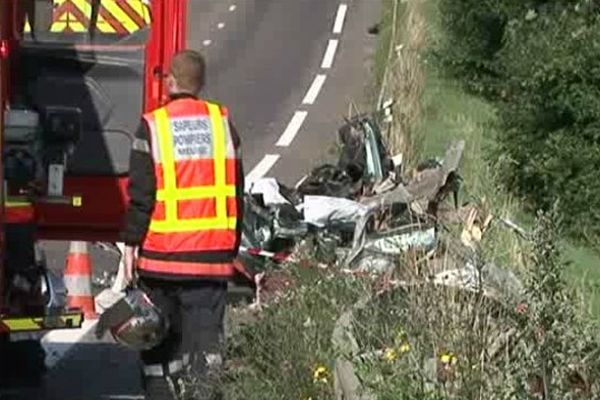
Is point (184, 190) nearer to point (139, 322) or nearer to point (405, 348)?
point (139, 322)

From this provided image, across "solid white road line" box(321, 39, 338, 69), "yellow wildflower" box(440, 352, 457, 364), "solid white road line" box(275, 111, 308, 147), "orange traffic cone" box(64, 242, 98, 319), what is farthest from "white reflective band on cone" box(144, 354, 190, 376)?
"solid white road line" box(321, 39, 338, 69)

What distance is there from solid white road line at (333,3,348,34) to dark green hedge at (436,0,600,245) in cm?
1385

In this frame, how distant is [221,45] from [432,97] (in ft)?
33.6

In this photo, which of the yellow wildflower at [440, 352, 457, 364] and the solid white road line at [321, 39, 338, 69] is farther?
the solid white road line at [321, 39, 338, 69]

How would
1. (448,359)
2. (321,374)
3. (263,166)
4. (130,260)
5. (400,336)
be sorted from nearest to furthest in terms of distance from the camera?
(448,359)
(400,336)
(321,374)
(130,260)
(263,166)

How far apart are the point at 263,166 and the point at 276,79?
7446 mm

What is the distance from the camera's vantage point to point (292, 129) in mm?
25219

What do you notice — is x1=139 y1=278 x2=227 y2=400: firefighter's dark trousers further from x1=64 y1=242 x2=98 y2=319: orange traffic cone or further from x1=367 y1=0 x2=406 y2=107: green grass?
x1=367 y1=0 x2=406 y2=107: green grass

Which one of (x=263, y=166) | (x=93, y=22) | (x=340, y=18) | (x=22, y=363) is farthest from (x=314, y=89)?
(x=22, y=363)

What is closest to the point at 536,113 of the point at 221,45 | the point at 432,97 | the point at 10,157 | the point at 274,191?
the point at 274,191

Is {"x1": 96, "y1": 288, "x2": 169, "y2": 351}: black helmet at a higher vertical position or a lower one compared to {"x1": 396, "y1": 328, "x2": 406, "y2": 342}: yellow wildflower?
lower

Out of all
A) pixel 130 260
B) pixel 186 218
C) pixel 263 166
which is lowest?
pixel 263 166

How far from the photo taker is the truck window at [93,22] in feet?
39.0

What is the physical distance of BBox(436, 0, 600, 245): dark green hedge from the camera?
16.4 m
